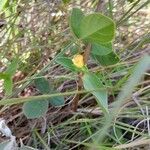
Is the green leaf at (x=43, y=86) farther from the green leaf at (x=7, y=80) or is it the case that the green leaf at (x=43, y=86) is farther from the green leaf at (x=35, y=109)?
the green leaf at (x=7, y=80)

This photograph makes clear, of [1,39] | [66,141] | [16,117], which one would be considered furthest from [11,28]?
[66,141]

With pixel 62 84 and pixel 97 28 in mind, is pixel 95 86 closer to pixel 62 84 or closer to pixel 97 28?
pixel 97 28

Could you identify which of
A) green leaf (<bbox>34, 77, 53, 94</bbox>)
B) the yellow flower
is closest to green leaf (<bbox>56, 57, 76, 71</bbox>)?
the yellow flower

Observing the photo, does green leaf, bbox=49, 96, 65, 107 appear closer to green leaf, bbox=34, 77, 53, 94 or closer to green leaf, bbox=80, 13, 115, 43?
green leaf, bbox=34, 77, 53, 94

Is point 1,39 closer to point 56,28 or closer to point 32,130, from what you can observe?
point 56,28

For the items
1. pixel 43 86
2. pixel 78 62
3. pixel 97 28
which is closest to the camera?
pixel 97 28

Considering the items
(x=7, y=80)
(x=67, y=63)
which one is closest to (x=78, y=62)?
(x=67, y=63)
